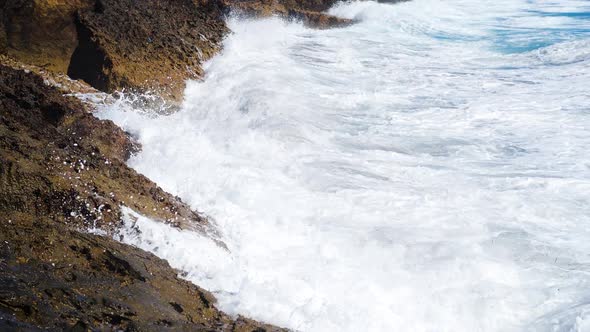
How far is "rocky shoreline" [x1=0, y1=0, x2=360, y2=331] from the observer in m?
2.57

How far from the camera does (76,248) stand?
293 centimetres

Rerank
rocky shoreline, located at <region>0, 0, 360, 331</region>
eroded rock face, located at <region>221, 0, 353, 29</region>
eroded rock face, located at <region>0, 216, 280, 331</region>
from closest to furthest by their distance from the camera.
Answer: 1. eroded rock face, located at <region>0, 216, 280, 331</region>
2. rocky shoreline, located at <region>0, 0, 360, 331</region>
3. eroded rock face, located at <region>221, 0, 353, 29</region>

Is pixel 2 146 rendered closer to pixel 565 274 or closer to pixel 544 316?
pixel 544 316

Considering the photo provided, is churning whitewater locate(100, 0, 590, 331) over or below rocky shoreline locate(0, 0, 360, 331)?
below

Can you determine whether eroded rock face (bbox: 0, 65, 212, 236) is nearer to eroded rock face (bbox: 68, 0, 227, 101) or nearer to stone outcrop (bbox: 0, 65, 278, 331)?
stone outcrop (bbox: 0, 65, 278, 331)

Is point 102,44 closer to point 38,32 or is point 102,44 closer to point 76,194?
point 38,32

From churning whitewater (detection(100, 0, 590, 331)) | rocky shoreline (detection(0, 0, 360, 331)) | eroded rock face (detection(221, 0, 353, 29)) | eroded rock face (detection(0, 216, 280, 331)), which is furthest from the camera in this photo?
eroded rock face (detection(221, 0, 353, 29))

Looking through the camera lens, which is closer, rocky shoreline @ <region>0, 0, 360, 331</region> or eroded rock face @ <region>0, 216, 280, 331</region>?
eroded rock face @ <region>0, 216, 280, 331</region>

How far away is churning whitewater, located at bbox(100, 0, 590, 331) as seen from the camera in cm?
379

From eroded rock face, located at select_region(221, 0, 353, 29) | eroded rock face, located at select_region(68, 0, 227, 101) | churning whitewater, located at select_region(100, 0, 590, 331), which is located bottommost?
eroded rock face, located at select_region(221, 0, 353, 29)

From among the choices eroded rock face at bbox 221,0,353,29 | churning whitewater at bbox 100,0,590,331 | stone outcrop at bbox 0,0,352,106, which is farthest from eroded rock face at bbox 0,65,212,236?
eroded rock face at bbox 221,0,353,29

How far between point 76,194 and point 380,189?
9.90ft

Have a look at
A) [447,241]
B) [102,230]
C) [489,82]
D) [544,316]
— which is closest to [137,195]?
[102,230]

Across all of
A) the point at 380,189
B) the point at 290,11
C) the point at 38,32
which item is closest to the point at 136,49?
the point at 38,32
